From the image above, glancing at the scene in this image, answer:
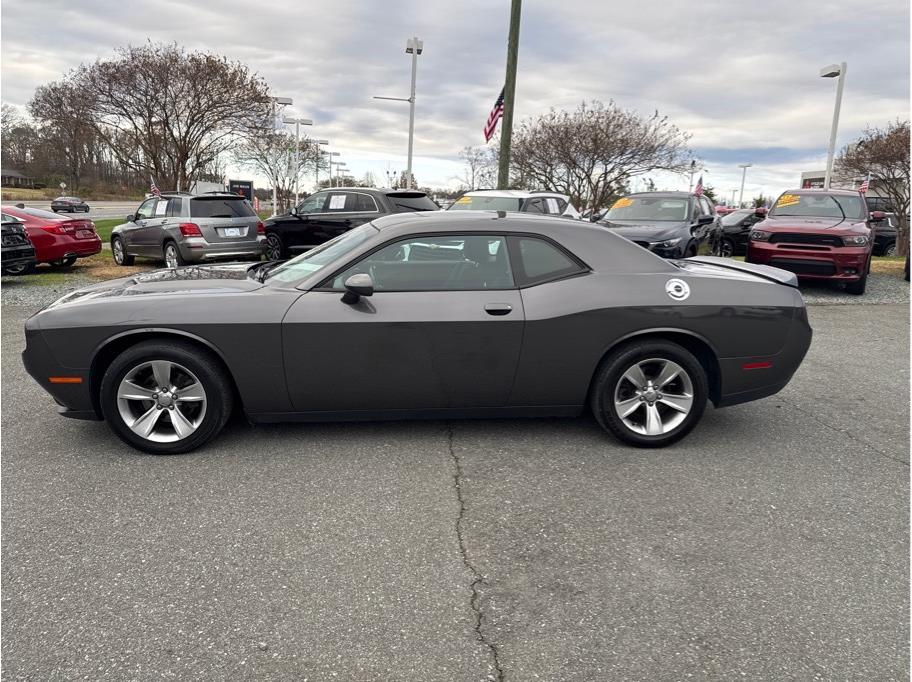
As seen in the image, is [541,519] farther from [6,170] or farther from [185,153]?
[6,170]

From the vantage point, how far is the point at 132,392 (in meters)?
3.76

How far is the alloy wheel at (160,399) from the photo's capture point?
376 cm

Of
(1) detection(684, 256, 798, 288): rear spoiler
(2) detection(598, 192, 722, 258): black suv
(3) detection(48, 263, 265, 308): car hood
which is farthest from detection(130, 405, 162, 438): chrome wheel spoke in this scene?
(2) detection(598, 192, 722, 258): black suv

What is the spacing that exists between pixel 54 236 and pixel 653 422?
40.0ft

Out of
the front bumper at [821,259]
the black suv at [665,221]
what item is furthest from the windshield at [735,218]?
the front bumper at [821,259]

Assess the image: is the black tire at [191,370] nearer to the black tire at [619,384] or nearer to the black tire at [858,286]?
the black tire at [619,384]

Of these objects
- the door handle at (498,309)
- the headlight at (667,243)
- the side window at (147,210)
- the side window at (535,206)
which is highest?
the side window at (535,206)

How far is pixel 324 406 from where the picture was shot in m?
3.89

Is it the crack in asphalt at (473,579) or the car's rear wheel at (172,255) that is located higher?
the car's rear wheel at (172,255)

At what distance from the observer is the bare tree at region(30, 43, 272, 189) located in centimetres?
2092

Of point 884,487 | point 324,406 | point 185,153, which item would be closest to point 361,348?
point 324,406

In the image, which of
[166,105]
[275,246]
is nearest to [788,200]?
[275,246]

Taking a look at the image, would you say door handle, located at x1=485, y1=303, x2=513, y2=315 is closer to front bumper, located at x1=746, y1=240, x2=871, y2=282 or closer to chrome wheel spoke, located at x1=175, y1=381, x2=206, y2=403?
chrome wheel spoke, located at x1=175, y1=381, x2=206, y2=403

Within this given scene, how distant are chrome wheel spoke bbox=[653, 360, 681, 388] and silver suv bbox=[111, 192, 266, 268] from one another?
1015 centimetres
